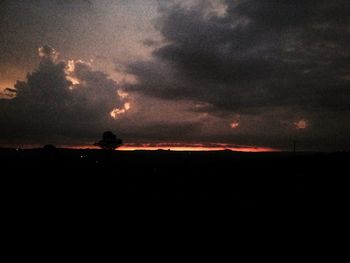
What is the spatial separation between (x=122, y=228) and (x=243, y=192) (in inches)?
817

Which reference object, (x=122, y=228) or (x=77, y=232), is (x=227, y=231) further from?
(x=77, y=232)

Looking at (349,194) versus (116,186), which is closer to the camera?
(349,194)

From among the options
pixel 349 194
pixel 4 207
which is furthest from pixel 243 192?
pixel 4 207

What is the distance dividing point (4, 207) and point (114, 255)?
16.9 m

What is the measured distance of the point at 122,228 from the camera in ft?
65.8

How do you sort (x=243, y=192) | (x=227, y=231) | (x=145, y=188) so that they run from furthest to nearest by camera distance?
1. (x=145, y=188)
2. (x=243, y=192)
3. (x=227, y=231)

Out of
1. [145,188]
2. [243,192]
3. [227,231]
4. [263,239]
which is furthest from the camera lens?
[145,188]

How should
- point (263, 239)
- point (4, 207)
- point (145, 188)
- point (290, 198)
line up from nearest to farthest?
point (263, 239)
point (4, 207)
point (290, 198)
point (145, 188)

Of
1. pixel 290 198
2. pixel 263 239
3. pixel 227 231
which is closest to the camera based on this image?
pixel 263 239

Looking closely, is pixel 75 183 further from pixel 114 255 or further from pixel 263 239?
pixel 263 239

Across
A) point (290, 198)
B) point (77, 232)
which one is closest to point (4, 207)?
point (77, 232)

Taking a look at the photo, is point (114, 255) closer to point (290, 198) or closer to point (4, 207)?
point (4, 207)

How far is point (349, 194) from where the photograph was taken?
32.9 metres

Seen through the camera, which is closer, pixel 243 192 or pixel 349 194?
pixel 349 194
